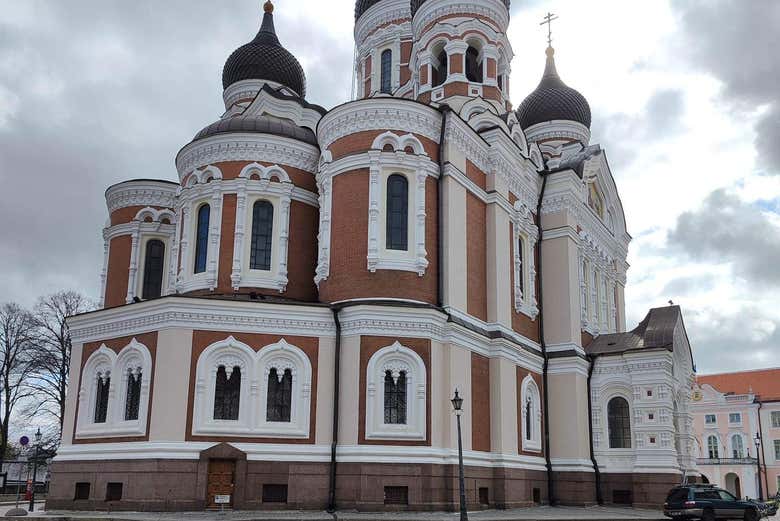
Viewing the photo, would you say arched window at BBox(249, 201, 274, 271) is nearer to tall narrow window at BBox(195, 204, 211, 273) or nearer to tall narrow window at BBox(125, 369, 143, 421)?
tall narrow window at BBox(195, 204, 211, 273)

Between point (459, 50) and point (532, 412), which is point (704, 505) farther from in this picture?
point (459, 50)

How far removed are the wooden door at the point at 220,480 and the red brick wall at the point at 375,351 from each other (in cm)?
318

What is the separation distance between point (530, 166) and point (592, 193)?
5.88 meters

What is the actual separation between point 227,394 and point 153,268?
398 inches

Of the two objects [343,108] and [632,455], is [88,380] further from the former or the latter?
[632,455]

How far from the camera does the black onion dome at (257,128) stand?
80.5 ft

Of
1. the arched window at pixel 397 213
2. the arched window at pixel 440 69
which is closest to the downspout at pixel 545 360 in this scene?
the arched window at pixel 440 69

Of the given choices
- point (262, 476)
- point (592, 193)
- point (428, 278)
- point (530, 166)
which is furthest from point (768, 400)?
point (262, 476)

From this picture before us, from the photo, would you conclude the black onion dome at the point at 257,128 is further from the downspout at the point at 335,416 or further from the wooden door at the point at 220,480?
the wooden door at the point at 220,480

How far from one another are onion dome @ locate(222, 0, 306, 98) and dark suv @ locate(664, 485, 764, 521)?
20.9 meters

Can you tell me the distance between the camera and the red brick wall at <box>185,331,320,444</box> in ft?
62.8

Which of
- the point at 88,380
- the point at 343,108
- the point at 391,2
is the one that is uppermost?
the point at 391,2

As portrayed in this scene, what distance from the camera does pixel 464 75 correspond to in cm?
2831

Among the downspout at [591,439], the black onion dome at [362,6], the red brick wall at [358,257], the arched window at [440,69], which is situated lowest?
the downspout at [591,439]
